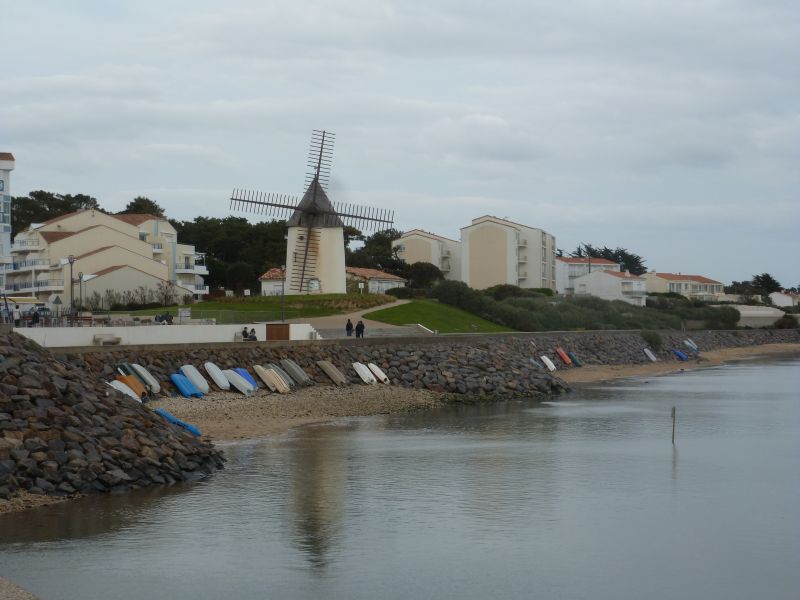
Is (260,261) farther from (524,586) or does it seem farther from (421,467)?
(524,586)

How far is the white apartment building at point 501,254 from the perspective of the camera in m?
107

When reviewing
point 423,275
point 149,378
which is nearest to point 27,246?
point 423,275

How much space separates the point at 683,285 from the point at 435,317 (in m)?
89.2

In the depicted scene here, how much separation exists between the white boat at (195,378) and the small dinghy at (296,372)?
15.9 ft

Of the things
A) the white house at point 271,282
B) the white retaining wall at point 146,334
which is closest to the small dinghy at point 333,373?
the white retaining wall at point 146,334

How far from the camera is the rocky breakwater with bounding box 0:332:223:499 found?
19.5m

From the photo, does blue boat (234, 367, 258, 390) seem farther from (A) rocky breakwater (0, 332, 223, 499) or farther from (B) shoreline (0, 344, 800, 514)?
(A) rocky breakwater (0, 332, 223, 499)

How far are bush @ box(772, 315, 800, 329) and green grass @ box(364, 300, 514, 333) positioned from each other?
165ft

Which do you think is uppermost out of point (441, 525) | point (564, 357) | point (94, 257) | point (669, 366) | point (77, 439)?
point (94, 257)

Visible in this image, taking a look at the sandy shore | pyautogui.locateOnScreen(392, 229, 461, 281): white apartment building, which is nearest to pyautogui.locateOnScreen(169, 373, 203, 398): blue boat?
the sandy shore

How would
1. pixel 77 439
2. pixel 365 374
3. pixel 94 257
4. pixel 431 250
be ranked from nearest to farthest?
pixel 77 439, pixel 365 374, pixel 94 257, pixel 431 250

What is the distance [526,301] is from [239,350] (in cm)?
4212

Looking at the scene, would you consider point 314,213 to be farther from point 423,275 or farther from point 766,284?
point 766,284

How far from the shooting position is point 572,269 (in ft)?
432
